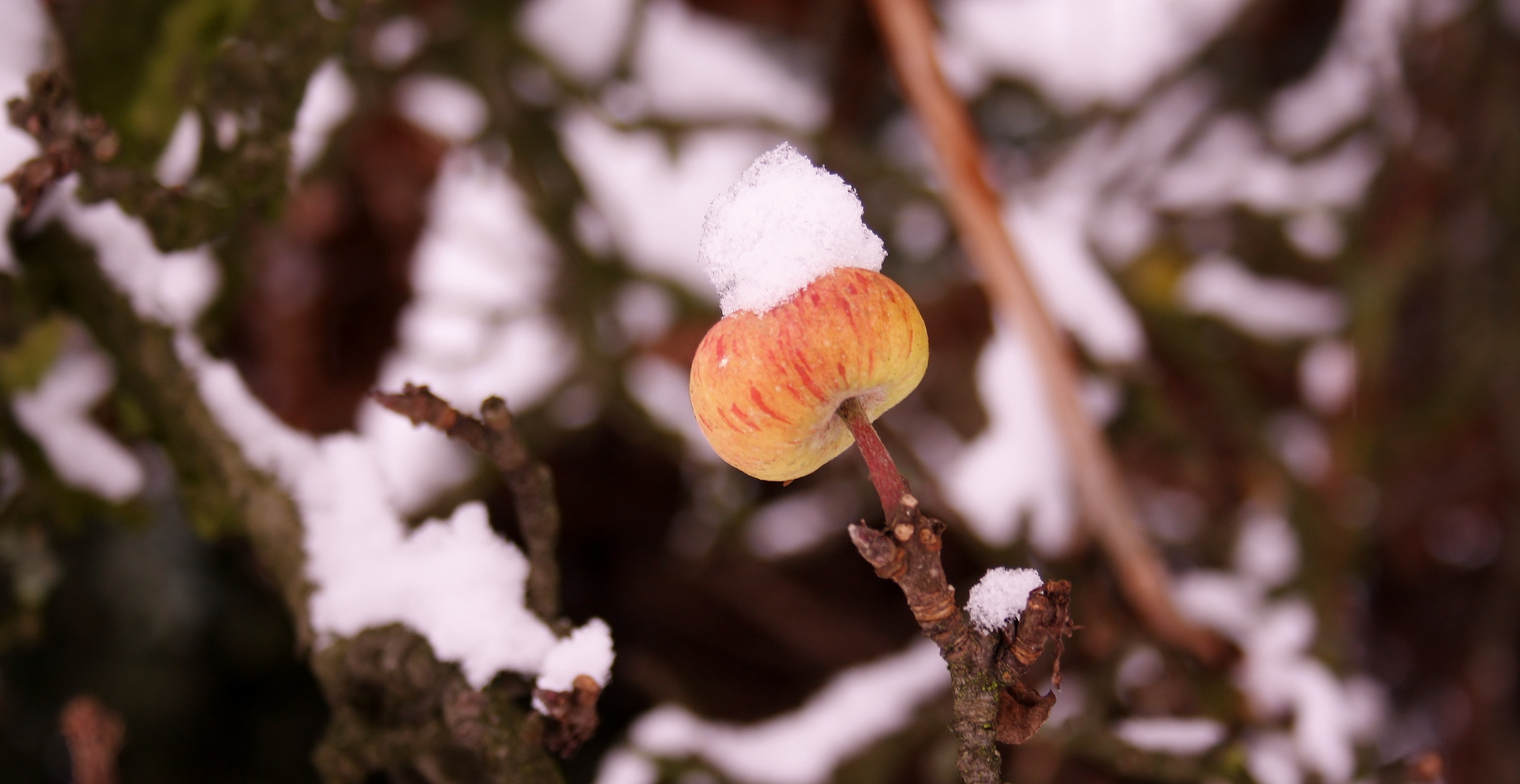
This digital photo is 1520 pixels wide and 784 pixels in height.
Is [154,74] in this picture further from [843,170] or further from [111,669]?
[111,669]

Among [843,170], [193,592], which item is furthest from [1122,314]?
[193,592]

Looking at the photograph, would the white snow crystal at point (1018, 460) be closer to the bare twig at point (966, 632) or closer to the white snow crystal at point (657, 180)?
the white snow crystal at point (657, 180)

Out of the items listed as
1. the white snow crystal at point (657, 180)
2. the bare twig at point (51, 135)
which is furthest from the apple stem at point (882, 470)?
the white snow crystal at point (657, 180)

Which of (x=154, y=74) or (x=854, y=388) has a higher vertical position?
(x=154, y=74)

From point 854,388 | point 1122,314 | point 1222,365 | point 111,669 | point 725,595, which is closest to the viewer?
point 854,388

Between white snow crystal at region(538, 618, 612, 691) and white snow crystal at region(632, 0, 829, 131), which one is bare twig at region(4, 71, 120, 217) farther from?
white snow crystal at region(632, 0, 829, 131)

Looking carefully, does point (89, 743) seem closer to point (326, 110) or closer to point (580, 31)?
→ point (326, 110)
